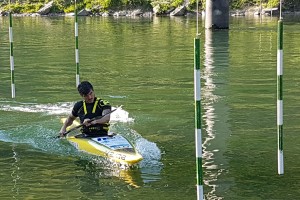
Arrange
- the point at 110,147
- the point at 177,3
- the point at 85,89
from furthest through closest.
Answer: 1. the point at 177,3
2. the point at 85,89
3. the point at 110,147

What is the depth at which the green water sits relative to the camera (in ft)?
27.1

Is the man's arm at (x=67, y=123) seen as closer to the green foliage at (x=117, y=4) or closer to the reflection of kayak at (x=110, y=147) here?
the reflection of kayak at (x=110, y=147)

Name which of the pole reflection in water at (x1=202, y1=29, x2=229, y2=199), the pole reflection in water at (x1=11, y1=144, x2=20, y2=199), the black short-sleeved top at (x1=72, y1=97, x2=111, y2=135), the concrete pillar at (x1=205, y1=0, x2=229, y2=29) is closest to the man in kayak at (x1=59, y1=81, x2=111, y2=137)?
the black short-sleeved top at (x1=72, y1=97, x2=111, y2=135)

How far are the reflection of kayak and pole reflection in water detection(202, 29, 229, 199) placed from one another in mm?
1068

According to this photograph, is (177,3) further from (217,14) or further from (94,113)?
(94,113)

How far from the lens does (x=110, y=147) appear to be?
923 centimetres

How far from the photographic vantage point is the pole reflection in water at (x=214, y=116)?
28.8 feet

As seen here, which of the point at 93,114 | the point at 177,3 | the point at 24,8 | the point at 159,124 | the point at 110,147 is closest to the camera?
the point at 110,147

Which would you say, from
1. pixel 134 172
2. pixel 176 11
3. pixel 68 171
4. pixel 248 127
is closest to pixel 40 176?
pixel 68 171

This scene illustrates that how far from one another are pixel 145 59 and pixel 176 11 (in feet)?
114

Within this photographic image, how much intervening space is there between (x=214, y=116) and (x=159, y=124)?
4.01 ft

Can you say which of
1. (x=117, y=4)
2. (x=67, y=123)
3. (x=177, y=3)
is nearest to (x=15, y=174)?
(x=67, y=123)

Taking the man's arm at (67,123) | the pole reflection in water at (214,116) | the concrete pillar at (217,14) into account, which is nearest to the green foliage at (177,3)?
the concrete pillar at (217,14)

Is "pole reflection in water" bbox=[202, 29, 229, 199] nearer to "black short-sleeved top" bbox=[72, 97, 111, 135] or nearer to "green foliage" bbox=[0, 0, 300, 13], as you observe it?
"black short-sleeved top" bbox=[72, 97, 111, 135]
